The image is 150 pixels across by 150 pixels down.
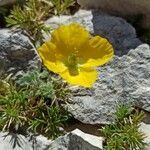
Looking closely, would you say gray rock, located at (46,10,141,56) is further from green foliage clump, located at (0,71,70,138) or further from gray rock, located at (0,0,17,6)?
green foliage clump, located at (0,71,70,138)

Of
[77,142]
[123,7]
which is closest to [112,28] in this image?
[123,7]

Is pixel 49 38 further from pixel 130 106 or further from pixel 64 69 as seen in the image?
pixel 130 106

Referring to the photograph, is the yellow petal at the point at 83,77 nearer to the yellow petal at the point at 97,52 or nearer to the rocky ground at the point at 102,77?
the yellow petal at the point at 97,52

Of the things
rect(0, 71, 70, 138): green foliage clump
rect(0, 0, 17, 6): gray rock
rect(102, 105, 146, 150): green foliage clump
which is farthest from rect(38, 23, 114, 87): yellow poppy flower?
rect(0, 0, 17, 6): gray rock

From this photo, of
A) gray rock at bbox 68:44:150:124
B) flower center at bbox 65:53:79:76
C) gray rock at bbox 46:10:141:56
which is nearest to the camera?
flower center at bbox 65:53:79:76

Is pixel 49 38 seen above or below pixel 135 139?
above

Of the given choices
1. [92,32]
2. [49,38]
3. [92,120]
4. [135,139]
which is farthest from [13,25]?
[135,139]

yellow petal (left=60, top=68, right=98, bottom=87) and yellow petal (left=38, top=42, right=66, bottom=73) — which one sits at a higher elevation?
yellow petal (left=38, top=42, right=66, bottom=73)

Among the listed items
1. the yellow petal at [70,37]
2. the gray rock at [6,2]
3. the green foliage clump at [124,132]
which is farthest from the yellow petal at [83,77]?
the gray rock at [6,2]
